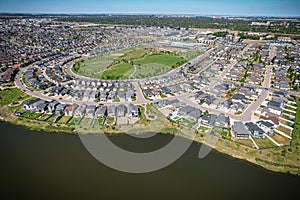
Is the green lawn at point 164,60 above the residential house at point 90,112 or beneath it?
above

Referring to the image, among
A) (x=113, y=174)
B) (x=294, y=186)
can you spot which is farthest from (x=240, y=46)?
(x=113, y=174)

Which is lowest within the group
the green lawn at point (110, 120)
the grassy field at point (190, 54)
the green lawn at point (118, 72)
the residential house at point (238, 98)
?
the green lawn at point (110, 120)

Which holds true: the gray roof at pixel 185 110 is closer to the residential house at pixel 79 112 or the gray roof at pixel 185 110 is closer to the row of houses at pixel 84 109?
the row of houses at pixel 84 109

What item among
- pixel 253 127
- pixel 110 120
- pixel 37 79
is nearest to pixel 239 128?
pixel 253 127

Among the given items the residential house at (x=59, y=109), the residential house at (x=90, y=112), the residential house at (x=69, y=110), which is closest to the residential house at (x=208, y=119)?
the residential house at (x=90, y=112)

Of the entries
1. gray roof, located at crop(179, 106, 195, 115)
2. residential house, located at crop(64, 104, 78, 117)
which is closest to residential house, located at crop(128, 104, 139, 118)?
gray roof, located at crop(179, 106, 195, 115)
